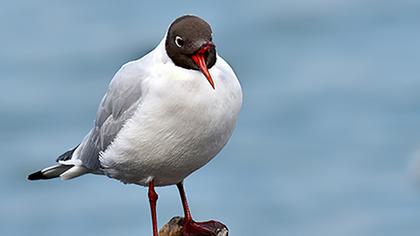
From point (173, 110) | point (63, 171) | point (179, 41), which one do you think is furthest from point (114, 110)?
point (63, 171)

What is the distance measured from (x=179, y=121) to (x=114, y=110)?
0.65m

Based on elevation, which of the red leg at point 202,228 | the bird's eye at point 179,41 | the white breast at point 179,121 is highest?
the bird's eye at point 179,41

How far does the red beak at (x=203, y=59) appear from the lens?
27.7ft

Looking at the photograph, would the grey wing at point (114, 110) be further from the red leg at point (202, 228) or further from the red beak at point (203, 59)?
the red leg at point (202, 228)

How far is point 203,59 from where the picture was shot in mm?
8586

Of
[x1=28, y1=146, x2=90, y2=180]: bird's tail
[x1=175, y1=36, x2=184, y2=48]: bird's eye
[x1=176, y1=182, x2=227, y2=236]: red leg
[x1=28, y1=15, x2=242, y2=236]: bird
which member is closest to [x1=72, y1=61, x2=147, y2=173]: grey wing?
[x1=28, y1=15, x2=242, y2=236]: bird

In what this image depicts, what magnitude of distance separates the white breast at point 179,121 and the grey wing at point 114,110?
8cm

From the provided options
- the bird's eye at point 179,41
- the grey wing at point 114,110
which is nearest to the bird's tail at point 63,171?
the grey wing at point 114,110

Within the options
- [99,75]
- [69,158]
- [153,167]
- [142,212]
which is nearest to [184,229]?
[153,167]

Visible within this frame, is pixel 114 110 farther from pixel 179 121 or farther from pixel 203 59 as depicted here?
pixel 203 59

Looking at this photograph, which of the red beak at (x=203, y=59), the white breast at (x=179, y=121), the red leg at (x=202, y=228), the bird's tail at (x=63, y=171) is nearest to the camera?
the red beak at (x=203, y=59)

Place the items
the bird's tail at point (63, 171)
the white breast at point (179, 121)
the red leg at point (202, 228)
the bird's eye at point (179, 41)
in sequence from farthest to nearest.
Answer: the bird's tail at point (63, 171) < the red leg at point (202, 228) < the white breast at point (179, 121) < the bird's eye at point (179, 41)

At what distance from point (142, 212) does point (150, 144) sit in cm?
741

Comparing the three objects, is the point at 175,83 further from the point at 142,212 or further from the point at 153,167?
the point at 142,212
